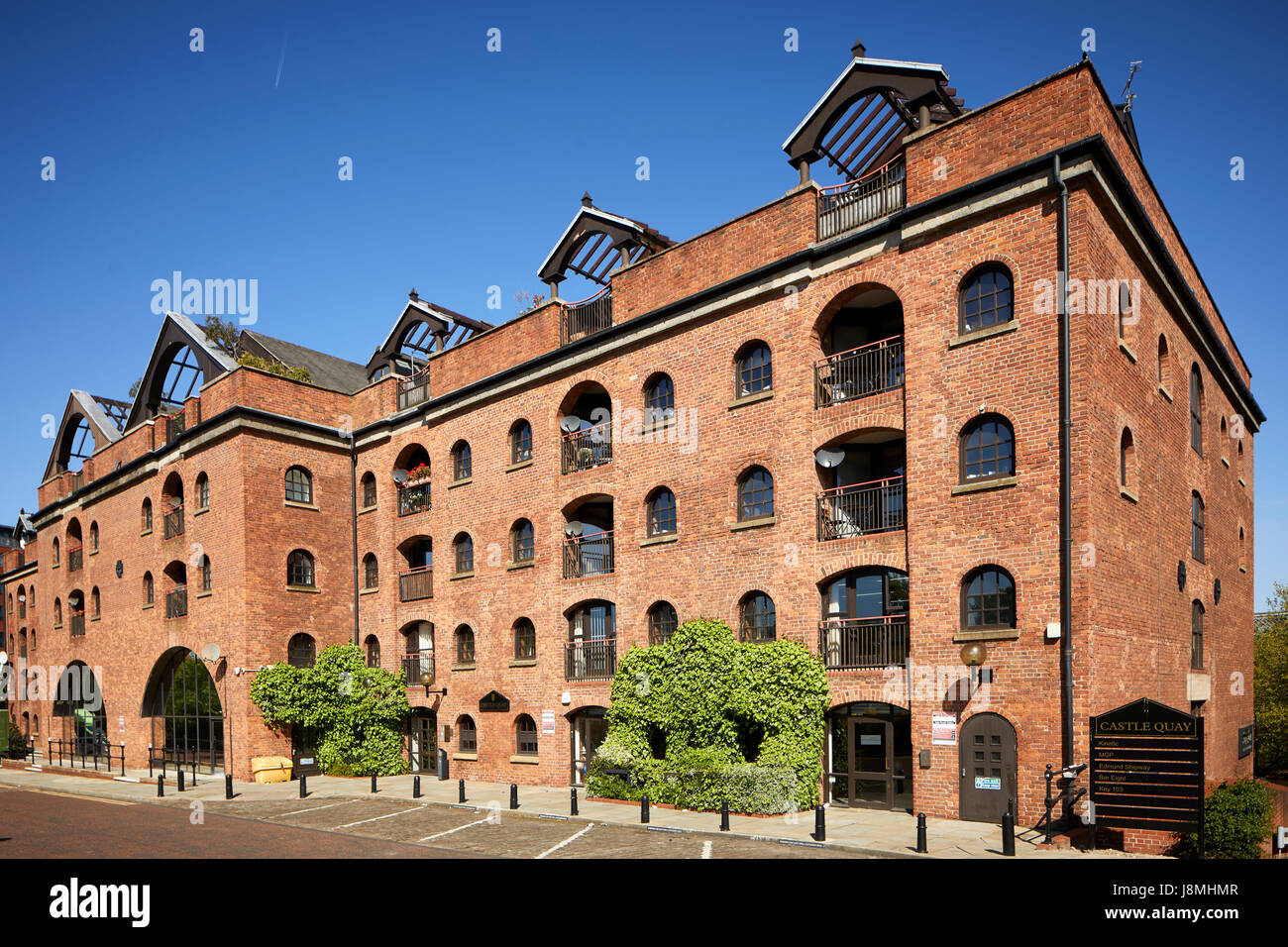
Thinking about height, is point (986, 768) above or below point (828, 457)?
below

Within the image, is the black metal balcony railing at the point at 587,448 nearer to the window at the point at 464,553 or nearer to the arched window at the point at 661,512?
the arched window at the point at 661,512

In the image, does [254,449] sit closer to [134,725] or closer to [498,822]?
[134,725]

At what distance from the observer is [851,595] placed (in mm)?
19953

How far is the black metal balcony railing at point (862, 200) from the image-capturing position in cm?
1977

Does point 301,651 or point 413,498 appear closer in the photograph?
point 301,651

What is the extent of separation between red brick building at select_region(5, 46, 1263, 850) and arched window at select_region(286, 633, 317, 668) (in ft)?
1.44

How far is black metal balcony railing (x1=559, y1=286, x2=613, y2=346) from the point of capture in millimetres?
25750

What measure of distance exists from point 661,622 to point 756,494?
4240mm

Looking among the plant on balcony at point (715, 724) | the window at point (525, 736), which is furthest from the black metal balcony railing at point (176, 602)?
the plant on balcony at point (715, 724)

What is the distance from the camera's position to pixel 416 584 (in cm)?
3041

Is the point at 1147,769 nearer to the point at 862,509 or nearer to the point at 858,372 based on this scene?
the point at 862,509

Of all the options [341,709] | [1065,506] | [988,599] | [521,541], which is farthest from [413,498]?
[1065,506]

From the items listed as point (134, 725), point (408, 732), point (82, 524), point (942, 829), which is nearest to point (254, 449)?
point (408, 732)

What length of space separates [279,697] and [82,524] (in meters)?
18.6
